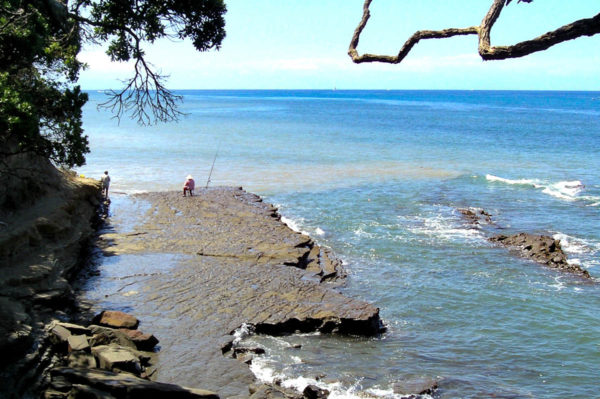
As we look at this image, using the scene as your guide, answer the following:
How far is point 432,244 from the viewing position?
22.0 m

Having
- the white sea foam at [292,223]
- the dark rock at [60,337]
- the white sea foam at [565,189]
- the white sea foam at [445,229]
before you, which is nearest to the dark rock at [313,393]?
the dark rock at [60,337]

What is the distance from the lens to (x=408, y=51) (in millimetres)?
6535

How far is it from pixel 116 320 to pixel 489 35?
9937mm

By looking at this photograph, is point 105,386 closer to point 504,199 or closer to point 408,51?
point 408,51

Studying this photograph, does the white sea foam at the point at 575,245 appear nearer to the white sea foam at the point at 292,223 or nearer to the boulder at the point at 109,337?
the white sea foam at the point at 292,223

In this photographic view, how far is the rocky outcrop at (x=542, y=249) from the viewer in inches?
763

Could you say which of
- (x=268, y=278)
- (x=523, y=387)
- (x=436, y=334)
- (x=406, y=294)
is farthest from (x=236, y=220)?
(x=523, y=387)

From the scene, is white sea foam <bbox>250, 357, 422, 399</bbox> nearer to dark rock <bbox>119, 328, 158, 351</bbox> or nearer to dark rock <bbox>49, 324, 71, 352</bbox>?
dark rock <bbox>119, 328, 158, 351</bbox>

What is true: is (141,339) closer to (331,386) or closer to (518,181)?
(331,386)

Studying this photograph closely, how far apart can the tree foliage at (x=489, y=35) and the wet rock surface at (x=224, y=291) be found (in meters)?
7.10

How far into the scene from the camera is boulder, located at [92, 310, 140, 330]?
39.7ft

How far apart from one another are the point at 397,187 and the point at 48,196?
72.1ft

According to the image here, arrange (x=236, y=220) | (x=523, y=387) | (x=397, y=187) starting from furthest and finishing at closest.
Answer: (x=397, y=187)
(x=236, y=220)
(x=523, y=387)

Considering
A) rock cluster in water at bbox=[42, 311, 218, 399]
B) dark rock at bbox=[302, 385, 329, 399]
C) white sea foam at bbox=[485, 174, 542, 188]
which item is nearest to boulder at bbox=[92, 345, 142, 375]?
rock cluster in water at bbox=[42, 311, 218, 399]
